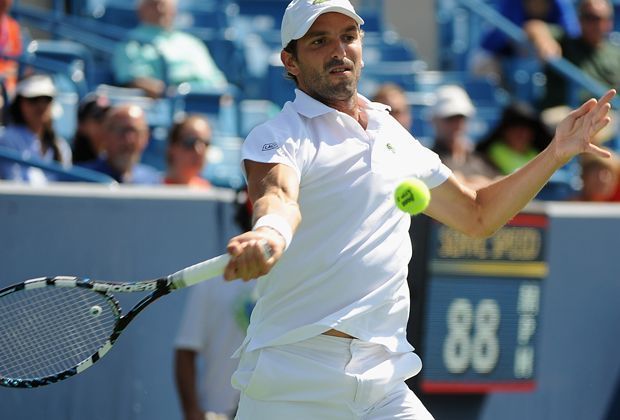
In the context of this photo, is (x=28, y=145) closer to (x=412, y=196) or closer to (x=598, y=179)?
(x=598, y=179)

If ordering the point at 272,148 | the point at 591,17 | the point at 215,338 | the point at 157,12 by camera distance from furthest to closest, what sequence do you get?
1. the point at 591,17
2. the point at 157,12
3. the point at 215,338
4. the point at 272,148

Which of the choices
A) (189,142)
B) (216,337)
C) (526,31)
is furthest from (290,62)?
A: (526,31)

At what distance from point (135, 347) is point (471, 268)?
Result: 1743 millimetres

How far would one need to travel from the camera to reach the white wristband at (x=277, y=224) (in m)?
3.38

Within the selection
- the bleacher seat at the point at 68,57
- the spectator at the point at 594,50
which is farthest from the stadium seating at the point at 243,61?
the spectator at the point at 594,50

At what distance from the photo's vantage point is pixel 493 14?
10.3 metres

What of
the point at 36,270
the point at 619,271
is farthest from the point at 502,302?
the point at 36,270

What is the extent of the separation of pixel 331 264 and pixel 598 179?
427 cm

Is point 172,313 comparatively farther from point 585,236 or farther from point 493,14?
point 493,14

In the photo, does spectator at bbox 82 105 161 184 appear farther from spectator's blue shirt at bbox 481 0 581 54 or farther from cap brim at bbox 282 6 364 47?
spectator's blue shirt at bbox 481 0 581 54

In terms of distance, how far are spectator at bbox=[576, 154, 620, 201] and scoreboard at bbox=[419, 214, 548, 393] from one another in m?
1.23

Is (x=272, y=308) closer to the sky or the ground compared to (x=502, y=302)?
closer to the sky

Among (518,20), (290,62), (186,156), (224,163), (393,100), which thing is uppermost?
(518,20)

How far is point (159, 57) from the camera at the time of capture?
9.28 meters
